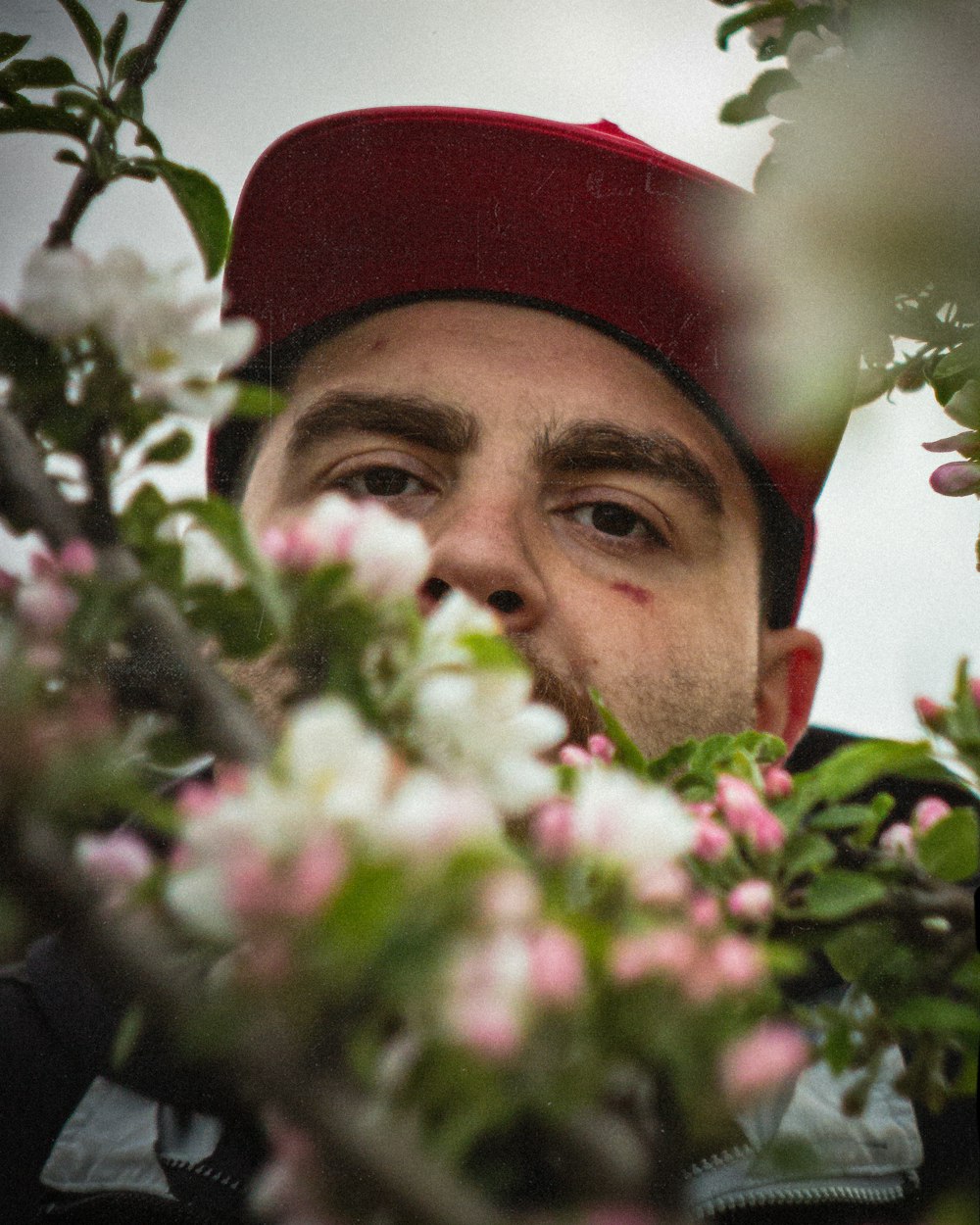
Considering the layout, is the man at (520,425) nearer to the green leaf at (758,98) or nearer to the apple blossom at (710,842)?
the green leaf at (758,98)

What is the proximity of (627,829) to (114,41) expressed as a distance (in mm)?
574

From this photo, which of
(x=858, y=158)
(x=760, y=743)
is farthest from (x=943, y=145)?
(x=760, y=743)

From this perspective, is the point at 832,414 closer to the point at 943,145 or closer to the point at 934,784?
the point at 943,145

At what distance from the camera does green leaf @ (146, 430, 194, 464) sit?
42 centimetres

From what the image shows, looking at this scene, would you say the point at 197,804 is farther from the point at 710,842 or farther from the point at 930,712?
the point at 930,712

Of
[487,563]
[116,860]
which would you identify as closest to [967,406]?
[487,563]

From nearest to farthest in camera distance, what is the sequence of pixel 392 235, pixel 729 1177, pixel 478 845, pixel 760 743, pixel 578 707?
pixel 478 845 → pixel 760 743 → pixel 729 1177 → pixel 578 707 → pixel 392 235

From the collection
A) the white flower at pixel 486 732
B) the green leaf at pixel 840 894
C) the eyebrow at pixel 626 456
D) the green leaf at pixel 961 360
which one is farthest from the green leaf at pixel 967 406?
the white flower at pixel 486 732

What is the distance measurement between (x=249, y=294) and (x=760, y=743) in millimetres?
1047

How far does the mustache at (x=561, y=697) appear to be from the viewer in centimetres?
92

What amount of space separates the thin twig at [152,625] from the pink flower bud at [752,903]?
0.64 feet

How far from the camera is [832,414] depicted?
1.02 m

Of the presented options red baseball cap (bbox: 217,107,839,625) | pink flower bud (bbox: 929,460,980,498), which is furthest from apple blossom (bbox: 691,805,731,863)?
red baseball cap (bbox: 217,107,839,625)

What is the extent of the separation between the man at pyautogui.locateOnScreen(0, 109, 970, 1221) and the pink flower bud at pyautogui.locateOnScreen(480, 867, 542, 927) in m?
0.61
